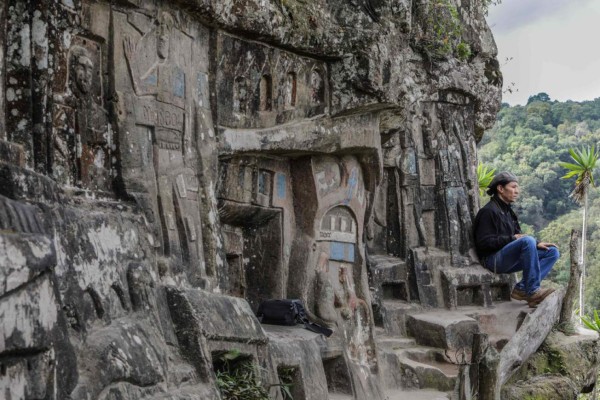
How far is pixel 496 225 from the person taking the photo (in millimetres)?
13422

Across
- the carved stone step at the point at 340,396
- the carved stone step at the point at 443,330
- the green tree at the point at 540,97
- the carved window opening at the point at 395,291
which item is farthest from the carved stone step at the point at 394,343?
the green tree at the point at 540,97

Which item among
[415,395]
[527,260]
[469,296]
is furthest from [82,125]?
[469,296]

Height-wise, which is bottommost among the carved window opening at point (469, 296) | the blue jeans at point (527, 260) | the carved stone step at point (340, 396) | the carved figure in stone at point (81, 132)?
the carved stone step at point (340, 396)

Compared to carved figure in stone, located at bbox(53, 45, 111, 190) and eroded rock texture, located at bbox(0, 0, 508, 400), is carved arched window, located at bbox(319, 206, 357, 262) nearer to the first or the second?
eroded rock texture, located at bbox(0, 0, 508, 400)

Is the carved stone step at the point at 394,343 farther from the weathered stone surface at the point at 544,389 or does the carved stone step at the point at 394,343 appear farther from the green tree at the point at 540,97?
the green tree at the point at 540,97

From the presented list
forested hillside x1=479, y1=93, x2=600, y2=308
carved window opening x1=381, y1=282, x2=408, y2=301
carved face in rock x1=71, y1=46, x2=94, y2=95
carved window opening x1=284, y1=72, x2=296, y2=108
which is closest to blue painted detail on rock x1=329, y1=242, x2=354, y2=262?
carved window opening x1=284, y1=72, x2=296, y2=108

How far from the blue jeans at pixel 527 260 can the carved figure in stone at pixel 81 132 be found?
688cm

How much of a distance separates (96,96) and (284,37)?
2816 millimetres

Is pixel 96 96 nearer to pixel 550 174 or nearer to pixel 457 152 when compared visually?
pixel 457 152

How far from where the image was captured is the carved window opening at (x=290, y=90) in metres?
A: 9.94

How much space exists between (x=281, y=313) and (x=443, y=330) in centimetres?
335

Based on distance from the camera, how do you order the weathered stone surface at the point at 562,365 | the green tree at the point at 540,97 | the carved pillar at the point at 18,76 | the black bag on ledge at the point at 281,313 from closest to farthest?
1. the carved pillar at the point at 18,76
2. the black bag on ledge at the point at 281,313
3. the weathered stone surface at the point at 562,365
4. the green tree at the point at 540,97

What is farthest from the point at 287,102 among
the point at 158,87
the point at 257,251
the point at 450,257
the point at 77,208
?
the point at 450,257

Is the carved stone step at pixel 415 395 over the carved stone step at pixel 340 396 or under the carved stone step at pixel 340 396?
under
